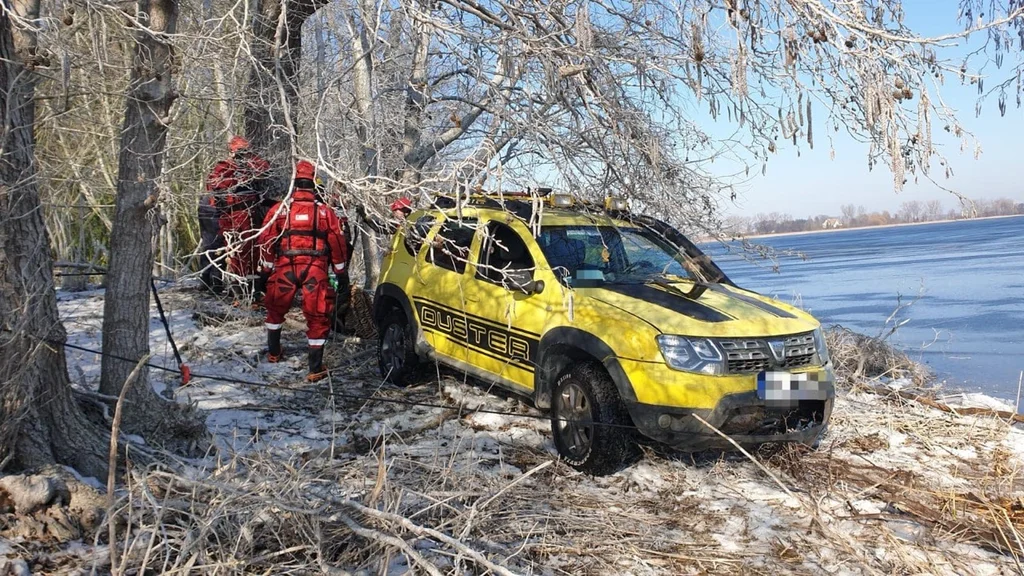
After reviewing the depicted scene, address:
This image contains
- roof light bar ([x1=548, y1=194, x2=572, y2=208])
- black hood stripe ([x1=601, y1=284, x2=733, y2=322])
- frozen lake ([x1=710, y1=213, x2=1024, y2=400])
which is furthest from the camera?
frozen lake ([x1=710, y1=213, x2=1024, y2=400])

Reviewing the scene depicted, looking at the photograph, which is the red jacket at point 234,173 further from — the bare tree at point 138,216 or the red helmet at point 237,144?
the bare tree at point 138,216

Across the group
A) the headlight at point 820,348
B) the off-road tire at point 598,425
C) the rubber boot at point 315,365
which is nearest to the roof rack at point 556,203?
the off-road tire at point 598,425

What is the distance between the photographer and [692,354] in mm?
4625

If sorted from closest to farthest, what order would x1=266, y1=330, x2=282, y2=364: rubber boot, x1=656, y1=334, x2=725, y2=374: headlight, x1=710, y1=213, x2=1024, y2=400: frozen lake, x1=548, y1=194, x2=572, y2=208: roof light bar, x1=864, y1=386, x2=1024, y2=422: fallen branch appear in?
x1=656, y1=334, x2=725, y2=374: headlight → x1=548, y1=194, x2=572, y2=208: roof light bar → x1=864, y1=386, x2=1024, y2=422: fallen branch → x1=266, y1=330, x2=282, y2=364: rubber boot → x1=710, y1=213, x2=1024, y2=400: frozen lake

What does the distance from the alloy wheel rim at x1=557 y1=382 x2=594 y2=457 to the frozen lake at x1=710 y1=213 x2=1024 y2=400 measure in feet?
5.55

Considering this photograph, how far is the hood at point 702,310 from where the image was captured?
4738 mm

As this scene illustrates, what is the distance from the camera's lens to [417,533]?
3248mm

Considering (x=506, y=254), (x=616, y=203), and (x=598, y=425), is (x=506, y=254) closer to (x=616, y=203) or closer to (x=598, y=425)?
(x=616, y=203)

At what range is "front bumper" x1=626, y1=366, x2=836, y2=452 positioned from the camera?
4551 mm

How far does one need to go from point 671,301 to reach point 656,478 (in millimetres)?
1150

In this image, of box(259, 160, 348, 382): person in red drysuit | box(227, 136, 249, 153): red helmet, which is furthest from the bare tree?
box(227, 136, 249, 153): red helmet

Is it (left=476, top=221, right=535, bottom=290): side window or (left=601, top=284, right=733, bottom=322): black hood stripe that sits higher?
(left=476, top=221, right=535, bottom=290): side window

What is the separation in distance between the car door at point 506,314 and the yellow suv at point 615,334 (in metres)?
0.01

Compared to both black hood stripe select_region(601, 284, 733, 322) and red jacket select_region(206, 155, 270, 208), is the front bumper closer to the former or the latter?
black hood stripe select_region(601, 284, 733, 322)
